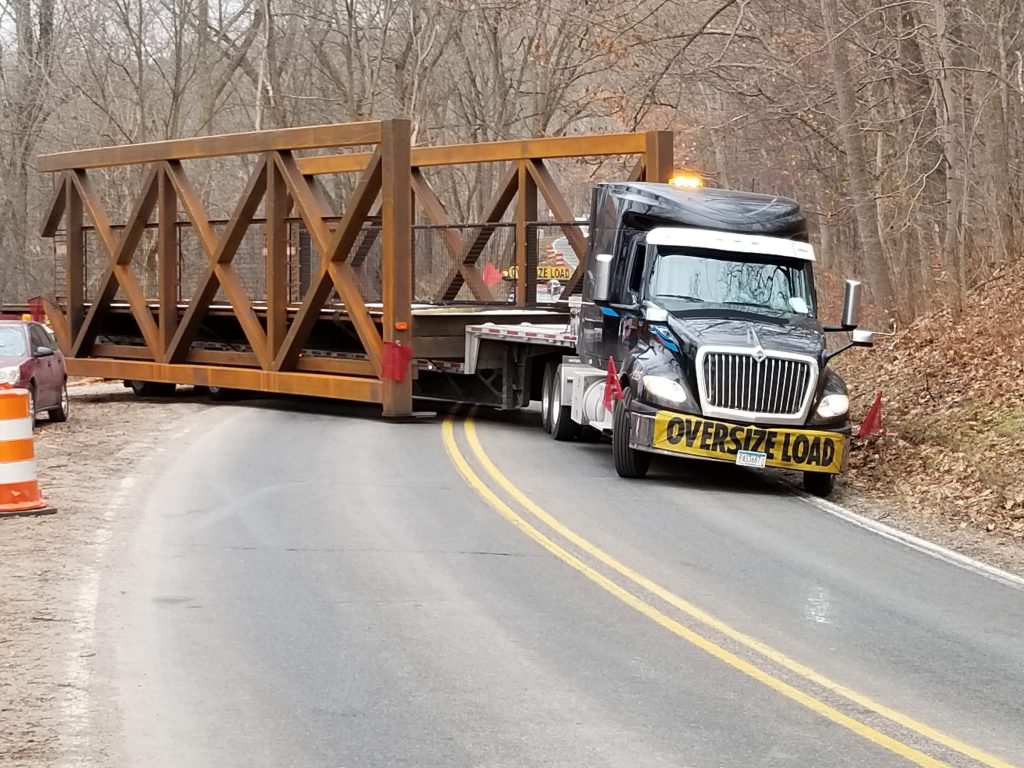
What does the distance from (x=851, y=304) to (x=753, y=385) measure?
76.5 inches

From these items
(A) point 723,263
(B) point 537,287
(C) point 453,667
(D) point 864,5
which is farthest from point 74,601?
(D) point 864,5

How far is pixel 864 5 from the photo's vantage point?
96.1 feet

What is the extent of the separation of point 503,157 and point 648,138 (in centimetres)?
408

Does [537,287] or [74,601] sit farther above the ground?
[537,287]

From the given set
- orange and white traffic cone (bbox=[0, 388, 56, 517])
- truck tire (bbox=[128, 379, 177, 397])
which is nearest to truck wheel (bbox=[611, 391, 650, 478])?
orange and white traffic cone (bbox=[0, 388, 56, 517])

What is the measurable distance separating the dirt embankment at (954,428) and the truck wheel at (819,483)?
23 cm

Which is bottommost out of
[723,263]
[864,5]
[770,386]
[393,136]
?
[770,386]

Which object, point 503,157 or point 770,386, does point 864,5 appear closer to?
point 503,157

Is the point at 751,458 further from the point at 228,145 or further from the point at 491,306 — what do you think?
the point at 228,145

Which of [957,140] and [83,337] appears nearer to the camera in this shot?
[957,140]

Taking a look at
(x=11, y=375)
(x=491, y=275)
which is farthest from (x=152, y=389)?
(x=11, y=375)

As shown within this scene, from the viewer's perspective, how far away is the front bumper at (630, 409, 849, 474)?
48.8 feet

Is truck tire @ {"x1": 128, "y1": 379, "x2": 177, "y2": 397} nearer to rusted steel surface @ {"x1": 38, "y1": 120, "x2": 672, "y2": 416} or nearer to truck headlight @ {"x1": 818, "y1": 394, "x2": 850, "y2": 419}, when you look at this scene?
rusted steel surface @ {"x1": 38, "y1": 120, "x2": 672, "y2": 416}

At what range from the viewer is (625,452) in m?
15.6
